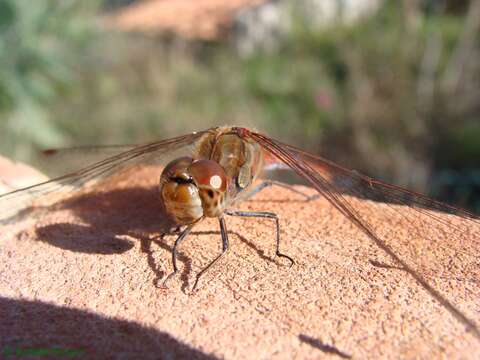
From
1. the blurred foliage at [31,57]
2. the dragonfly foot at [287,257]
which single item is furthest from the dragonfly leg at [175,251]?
the blurred foliage at [31,57]

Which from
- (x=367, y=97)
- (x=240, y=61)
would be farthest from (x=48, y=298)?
(x=240, y=61)

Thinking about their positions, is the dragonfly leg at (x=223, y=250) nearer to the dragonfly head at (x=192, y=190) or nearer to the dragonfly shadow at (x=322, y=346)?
the dragonfly head at (x=192, y=190)

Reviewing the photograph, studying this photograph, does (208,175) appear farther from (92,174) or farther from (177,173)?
(92,174)

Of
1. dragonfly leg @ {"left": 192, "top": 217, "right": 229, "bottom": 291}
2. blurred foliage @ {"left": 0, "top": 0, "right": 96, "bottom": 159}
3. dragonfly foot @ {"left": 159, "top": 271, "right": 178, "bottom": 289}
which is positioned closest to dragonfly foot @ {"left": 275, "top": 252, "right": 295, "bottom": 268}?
dragonfly leg @ {"left": 192, "top": 217, "right": 229, "bottom": 291}

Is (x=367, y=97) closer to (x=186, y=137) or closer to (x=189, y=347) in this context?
(x=186, y=137)

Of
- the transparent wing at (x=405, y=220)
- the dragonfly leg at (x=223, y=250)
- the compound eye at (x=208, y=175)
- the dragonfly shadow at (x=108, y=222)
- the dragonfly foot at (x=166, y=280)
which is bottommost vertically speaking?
the dragonfly shadow at (x=108, y=222)

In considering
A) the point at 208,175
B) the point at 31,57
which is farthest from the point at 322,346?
the point at 31,57
